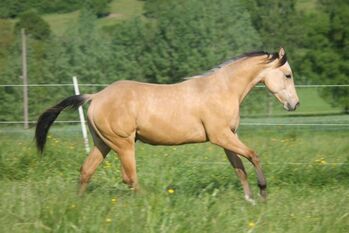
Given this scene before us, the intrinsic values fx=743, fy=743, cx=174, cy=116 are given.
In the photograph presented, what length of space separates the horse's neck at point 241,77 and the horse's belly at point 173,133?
55cm

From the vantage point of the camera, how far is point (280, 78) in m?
7.90

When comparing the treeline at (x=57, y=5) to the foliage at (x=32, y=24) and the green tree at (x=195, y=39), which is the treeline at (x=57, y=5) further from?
the green tree at (x=195, y=39)

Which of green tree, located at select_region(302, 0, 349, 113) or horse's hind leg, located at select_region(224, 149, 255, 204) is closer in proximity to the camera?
horse's hind leg, located at select_region(224, 149, 255, 204)

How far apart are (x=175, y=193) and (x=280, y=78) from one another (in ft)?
5.82

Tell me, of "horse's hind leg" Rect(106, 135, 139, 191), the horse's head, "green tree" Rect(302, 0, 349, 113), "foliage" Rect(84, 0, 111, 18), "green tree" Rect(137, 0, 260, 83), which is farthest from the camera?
"foliage" Rect(84, 0, 111, 18)

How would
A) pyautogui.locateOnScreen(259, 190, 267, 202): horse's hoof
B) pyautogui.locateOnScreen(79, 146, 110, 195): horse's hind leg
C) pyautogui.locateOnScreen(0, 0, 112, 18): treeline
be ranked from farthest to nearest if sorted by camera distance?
pyautogui.locateOnScreen(0, 0, 112, 18): treeline → pyautogui.locateOnScreen(79, 146, 110, 195): horse's hind leg → pyautogui.locateOnScreen(259, 190, 267, 202): horse's hoof

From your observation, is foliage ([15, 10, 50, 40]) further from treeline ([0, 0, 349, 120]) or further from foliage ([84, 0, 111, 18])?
treeline ([0, 0, 349, 120])

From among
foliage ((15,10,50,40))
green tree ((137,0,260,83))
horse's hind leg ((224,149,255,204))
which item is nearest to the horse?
horse's hind leg ((224,149,255,204))

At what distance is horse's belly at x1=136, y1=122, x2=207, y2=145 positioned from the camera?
7.53 m

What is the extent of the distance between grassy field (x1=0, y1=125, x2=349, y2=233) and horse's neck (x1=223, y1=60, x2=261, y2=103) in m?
0.99

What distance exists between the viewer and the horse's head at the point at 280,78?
25.8 feet

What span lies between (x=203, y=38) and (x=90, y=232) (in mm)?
33351

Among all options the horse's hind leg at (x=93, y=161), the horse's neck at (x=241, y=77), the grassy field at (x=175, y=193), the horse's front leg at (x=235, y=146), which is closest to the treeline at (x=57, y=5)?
the grassy field at (x=175, y=193)

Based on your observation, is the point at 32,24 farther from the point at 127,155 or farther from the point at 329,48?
the point at 127,155
